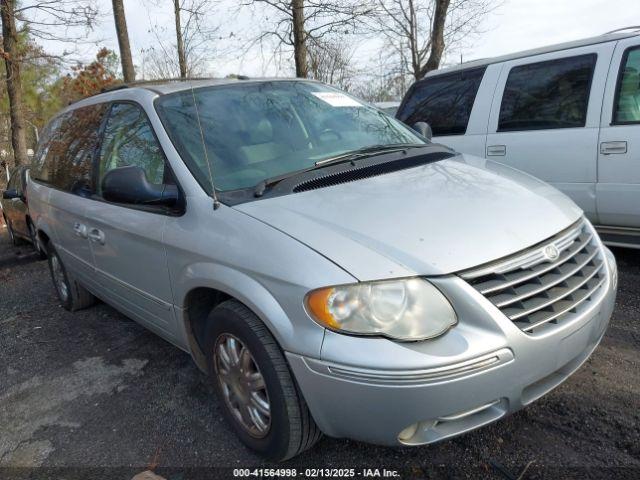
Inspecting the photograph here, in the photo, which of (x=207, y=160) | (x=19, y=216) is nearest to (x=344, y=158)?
(x=207, y=160)

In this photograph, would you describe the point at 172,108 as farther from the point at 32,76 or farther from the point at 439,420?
the point at 32,76

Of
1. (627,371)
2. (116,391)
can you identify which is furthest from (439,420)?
(116,391)

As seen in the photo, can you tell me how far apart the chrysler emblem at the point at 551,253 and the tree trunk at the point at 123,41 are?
10.1 m

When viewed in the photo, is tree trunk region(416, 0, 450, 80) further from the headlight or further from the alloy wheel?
the headlight

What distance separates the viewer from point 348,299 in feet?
6.09

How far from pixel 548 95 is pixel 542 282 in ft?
9.86

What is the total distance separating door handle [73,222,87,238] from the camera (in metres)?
3.52

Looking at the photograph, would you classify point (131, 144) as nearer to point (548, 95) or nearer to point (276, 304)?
point (276, 304)

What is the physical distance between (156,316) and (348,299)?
1.52 metres

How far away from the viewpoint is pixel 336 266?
6.16ft

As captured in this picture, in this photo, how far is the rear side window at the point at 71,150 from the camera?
3619 millimetres

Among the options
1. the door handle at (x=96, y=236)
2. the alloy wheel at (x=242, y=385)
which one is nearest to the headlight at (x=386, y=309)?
the alloy wheel at (x=242, y=385)

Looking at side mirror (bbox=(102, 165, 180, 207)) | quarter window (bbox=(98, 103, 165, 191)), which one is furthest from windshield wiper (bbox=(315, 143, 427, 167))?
quarter window (bbox=(98, 103, 165, 191))

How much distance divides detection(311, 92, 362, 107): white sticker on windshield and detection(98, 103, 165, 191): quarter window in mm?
1139
